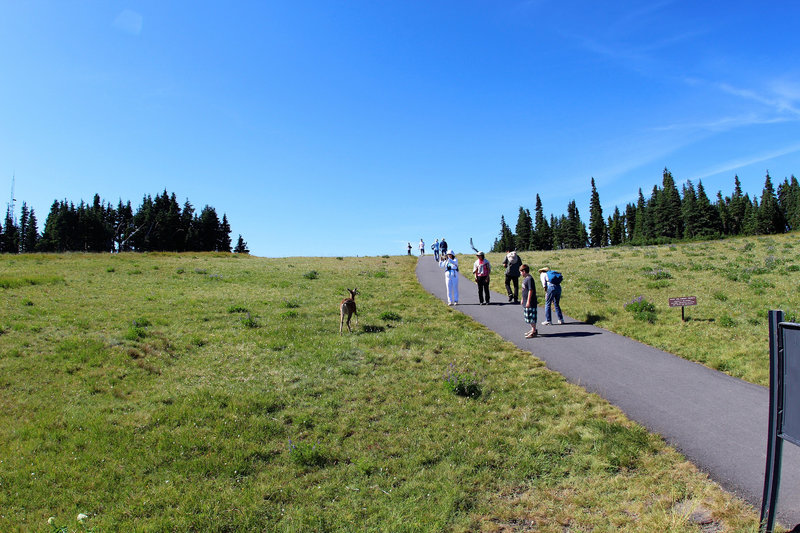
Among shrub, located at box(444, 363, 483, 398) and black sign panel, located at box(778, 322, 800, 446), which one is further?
shrub, located at box(444, 363, 483, 398)

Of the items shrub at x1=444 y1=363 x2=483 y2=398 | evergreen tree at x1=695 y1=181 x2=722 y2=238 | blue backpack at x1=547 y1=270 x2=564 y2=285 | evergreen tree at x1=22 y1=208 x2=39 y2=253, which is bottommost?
shrub at x1=444 y1=363 x2=483 y2=398

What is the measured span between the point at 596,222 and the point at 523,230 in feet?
66.4

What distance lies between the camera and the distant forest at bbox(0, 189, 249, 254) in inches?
3408

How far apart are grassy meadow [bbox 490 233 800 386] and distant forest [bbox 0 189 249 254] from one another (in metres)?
84.0

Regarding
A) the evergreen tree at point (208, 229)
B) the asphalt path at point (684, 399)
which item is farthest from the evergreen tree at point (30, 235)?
the asphalt path at point (684, 399)

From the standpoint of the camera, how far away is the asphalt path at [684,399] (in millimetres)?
5340

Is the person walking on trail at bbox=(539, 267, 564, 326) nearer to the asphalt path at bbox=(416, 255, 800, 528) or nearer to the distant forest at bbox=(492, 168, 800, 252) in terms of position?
the asphalt path at bbox=(416, 255, 800, 528)

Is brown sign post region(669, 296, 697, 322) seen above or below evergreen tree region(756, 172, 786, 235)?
below

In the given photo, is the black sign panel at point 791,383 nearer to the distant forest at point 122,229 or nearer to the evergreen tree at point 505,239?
the distant forest at point 122,229

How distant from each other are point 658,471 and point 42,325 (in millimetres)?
16500

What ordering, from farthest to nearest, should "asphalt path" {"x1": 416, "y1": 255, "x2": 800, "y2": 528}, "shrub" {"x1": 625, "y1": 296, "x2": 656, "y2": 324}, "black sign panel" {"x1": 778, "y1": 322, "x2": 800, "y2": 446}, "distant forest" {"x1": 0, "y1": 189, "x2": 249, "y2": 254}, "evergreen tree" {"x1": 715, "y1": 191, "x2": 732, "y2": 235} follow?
1. "evergreen tree" {"x1": 715, "y1": 191, "x2": 732, "y2": 235}
2. "distant forest" {"x1": 0, "y1": 189, "x2": 249, "y2": 254}
3. "shrub" {"x1": 625, "y1": 296, "x2": 656, "y2": 324}
4. "asphalt path" {"x1": 416, "y1": 255, "x2": 800, "y2": 528}
5. "black sign panel" {"x1": 778, "y1": 322, "x2": 800, "y2": 446}

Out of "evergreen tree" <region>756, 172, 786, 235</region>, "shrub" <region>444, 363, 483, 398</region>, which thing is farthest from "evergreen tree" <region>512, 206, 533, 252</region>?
"shrub" <region>444, 363, 483, 398</region>

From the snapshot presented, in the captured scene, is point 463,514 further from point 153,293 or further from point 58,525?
point 153,293

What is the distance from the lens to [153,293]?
19719 millimetres
